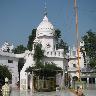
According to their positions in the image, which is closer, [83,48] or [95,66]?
[95,66]

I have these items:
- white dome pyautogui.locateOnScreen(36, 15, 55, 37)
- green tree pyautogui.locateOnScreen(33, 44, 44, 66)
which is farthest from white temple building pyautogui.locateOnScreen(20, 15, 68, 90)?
green tree pyautogui.locateOnScreen(33, 44, 44, 66)

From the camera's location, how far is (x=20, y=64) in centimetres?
5241

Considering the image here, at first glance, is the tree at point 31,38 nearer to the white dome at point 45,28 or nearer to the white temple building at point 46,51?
the white temple building at point 46,51

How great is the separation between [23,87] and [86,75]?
18496mm

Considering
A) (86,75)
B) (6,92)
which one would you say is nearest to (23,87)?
(86,75)

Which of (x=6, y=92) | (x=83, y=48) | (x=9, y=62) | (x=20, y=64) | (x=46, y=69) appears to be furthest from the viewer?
(x=83, y=48)

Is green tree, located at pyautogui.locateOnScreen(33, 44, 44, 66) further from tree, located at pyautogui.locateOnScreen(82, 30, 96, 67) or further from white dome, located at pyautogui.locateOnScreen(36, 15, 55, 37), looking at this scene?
tree, located at pyautogui.locateOnScreen(82, 30, 96, 67)

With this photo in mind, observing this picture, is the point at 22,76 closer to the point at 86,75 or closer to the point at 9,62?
the point at 9,62

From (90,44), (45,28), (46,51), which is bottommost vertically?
(46,51)

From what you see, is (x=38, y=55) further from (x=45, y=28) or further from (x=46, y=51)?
(x=45, y=28)

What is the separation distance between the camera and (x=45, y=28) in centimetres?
5194

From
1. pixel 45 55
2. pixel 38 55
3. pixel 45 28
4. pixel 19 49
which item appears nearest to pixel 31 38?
pixel 45 28

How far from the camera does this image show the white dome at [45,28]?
51.5 metres

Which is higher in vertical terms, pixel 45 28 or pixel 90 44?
pixel 45 28
